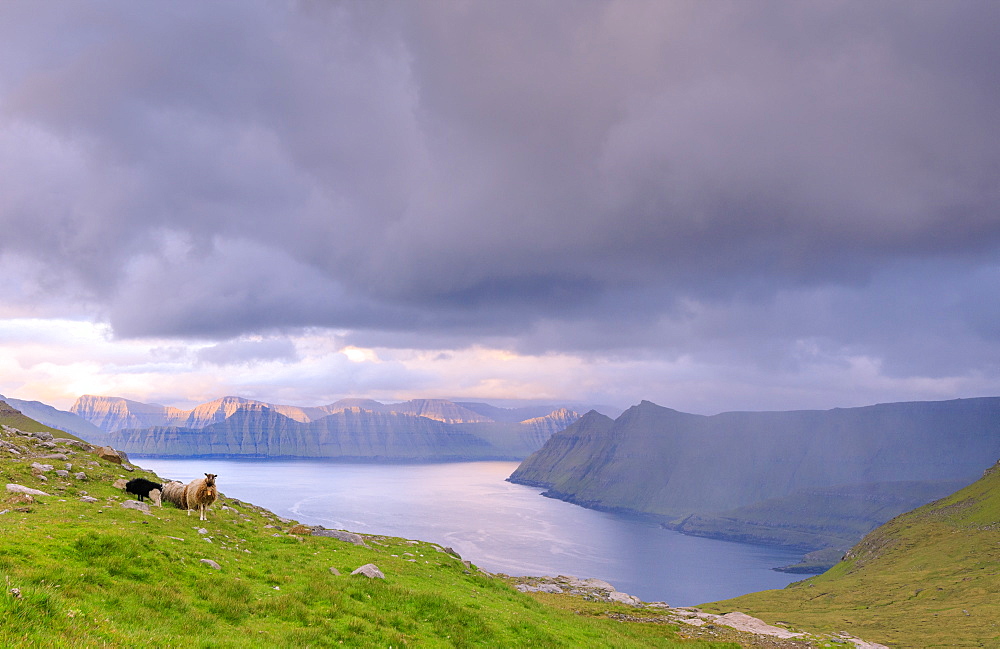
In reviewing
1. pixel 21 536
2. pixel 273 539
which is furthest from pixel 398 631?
pixel 273 539

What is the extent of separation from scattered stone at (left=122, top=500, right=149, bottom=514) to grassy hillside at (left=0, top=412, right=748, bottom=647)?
0.49 m

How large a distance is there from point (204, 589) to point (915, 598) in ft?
527

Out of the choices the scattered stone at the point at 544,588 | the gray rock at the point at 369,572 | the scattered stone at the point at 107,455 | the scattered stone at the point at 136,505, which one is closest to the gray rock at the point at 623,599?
the scattered stone at the point at 544,588

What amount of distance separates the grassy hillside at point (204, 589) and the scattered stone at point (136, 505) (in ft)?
1.60

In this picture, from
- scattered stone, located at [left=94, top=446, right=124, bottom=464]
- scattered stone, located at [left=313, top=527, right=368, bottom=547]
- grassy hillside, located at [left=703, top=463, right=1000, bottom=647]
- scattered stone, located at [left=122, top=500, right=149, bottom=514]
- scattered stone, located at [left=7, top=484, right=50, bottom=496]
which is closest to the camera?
scattered stone, located at [left=7, top=484, right=50, bottom=496]

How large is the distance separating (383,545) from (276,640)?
32.7m

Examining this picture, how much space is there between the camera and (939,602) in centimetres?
11494

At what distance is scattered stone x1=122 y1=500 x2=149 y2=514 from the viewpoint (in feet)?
105

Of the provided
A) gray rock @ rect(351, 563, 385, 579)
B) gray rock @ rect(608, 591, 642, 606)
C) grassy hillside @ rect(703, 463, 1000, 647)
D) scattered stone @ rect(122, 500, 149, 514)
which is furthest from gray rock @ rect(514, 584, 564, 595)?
scattered stone @ rect(122, 500, 149, 514)

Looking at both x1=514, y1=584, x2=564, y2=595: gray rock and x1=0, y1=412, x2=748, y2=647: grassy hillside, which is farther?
x1=514, y1=584, x2=564, y2=595: gray rock

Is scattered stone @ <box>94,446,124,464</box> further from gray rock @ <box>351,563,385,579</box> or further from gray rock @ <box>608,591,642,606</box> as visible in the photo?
gray rock @ <box>608,591,642,606</box>

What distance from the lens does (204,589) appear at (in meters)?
19.4

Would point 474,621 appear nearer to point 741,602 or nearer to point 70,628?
point 70,628

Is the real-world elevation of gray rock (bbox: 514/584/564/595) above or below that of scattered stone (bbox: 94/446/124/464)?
below
